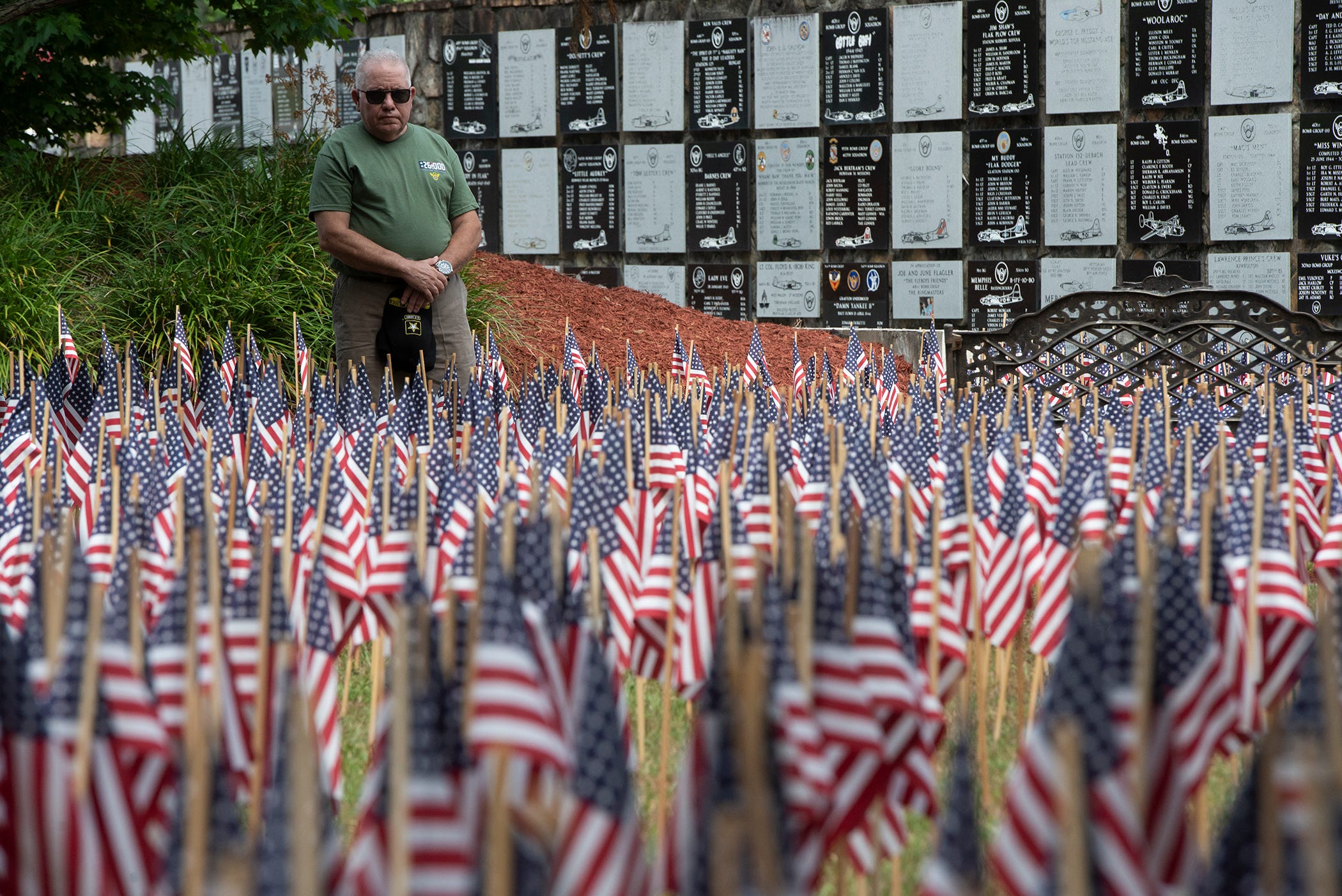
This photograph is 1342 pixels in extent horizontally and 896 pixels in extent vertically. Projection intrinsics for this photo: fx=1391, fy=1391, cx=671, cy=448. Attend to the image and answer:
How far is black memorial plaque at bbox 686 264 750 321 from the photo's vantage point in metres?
13.2

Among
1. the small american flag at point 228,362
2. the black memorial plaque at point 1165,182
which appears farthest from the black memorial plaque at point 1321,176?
the small american flag at point 228,362

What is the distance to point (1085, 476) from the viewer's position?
4.41 meters

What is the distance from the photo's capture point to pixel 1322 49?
11.2 m

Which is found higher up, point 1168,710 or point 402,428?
point 402,428

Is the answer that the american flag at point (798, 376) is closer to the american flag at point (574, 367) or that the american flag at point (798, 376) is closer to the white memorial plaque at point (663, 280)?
the american flag at point (574, 367)

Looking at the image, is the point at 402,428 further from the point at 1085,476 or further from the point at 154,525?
the point at 1085,476

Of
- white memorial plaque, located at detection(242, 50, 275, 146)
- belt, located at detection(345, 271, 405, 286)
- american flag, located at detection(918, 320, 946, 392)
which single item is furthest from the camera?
white memorial plaque, located at detection(242, 50, 275, 146)

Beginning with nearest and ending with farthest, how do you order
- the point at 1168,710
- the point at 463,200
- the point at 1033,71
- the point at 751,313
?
the point at 1168,710, the point at 463,200, the point at 1033,71, the point at 751,313

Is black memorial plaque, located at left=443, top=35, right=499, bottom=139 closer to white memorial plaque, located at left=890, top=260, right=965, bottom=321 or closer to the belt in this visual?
white memorial plaque, located at left=890, top=260, right=965, bottom=321

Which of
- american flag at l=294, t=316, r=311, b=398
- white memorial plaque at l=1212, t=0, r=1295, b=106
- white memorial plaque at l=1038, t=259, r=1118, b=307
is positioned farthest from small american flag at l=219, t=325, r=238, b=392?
white memorial plaque at l=1212, t=0, r=1295, b=106

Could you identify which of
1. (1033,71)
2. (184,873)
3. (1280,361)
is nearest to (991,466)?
(184,873)

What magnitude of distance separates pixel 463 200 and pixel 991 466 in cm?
356

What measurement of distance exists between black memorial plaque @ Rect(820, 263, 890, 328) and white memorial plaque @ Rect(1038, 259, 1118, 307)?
4.59ft

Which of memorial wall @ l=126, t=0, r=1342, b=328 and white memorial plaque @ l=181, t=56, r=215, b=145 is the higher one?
white memorial plaque @ l=181, t=56, r=215, b=145
